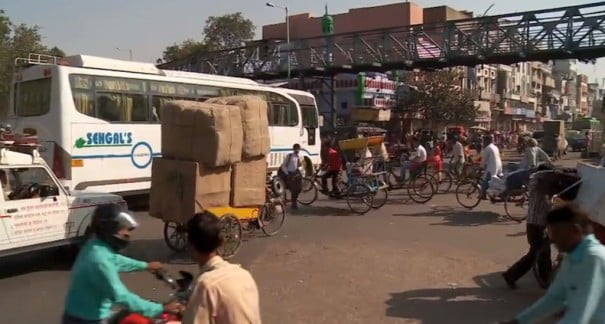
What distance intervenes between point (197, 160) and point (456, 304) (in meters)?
4.18

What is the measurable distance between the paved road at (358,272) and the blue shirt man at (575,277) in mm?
3103

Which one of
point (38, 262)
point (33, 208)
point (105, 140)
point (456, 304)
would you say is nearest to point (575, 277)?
point (456, 304)

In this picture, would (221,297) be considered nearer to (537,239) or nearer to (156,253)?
(537,239)

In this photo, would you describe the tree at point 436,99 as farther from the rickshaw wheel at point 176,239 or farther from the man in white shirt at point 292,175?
the rickshaw wheel at point 176,239

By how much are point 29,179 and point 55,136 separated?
4968mm

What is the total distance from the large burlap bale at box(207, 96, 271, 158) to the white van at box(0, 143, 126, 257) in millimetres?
2517

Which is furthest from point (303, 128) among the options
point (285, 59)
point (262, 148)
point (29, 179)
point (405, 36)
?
point (285, 59)

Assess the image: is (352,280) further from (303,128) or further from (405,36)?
(405,36)

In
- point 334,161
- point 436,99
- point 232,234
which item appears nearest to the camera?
point 232,234

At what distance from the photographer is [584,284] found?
2.95m

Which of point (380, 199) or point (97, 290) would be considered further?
point (380, 199)

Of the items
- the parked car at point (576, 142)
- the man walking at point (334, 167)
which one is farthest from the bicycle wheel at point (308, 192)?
the parked car at point (576, 142)

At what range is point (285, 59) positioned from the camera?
3953cm

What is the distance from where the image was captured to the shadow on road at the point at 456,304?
247 inches
